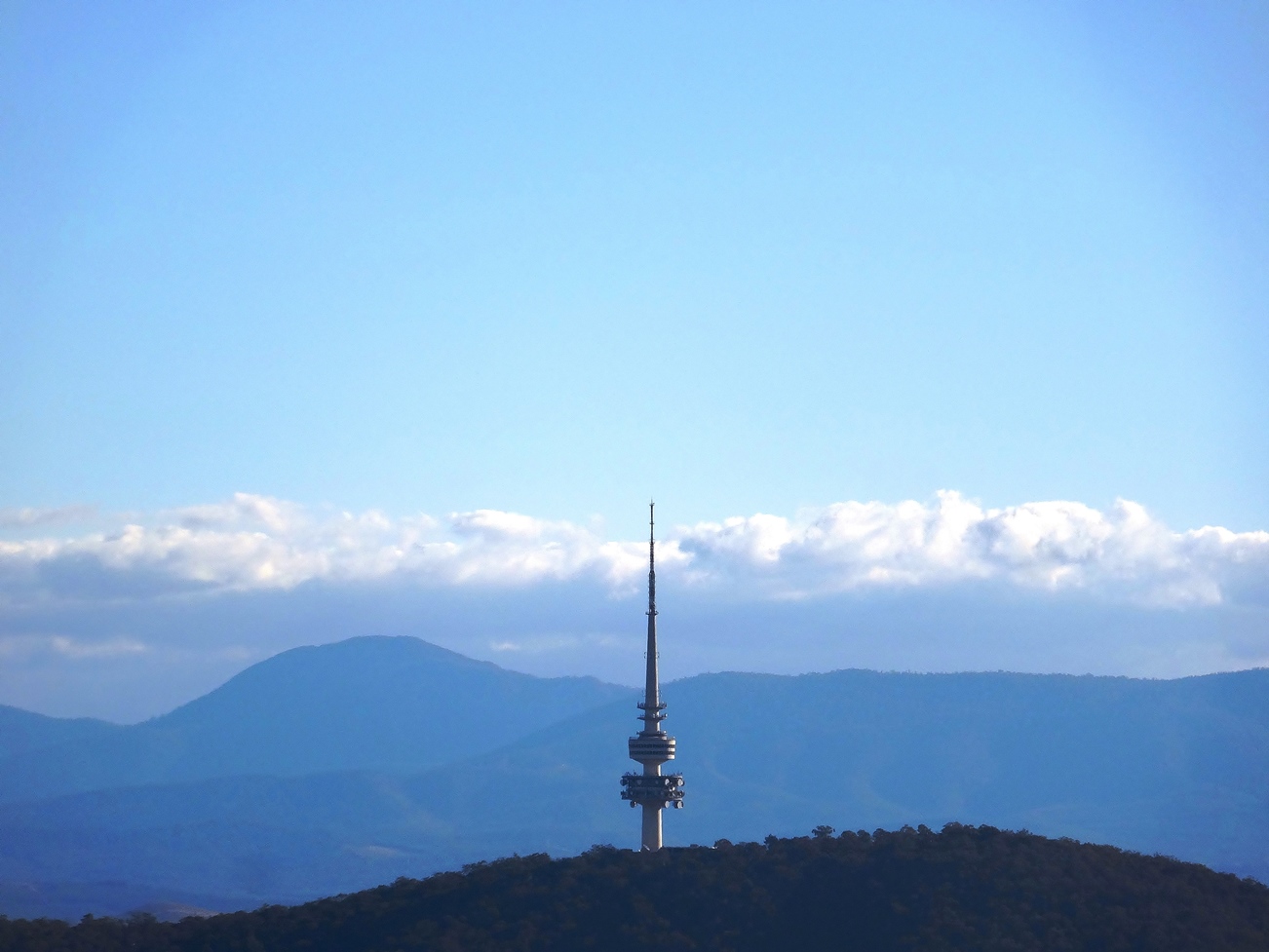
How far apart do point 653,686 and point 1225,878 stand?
57.3m

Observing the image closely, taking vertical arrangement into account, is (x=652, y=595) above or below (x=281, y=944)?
above

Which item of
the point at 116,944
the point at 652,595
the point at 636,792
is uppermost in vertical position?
the point at 652,595

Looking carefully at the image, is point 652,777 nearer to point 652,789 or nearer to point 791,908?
point 652,789

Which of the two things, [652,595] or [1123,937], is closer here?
[1123,937]

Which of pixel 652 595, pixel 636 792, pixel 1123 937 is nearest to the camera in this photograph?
pixel 1123 937

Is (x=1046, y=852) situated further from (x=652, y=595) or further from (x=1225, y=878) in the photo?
(x=652, y=595)

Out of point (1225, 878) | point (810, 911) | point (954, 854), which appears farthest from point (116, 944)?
point (1225, 878)

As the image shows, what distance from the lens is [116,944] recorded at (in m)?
106

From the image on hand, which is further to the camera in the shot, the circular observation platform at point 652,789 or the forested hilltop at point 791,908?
the circular observation platform at point 652,789

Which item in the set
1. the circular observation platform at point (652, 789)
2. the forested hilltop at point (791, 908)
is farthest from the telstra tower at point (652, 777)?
the forested hilltop at point (791, 908)

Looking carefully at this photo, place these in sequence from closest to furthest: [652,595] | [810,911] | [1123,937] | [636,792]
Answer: [1123,937], [810,911], [636,792], [652,595]

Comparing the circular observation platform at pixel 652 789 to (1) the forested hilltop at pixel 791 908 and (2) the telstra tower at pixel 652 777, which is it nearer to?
(2) the telstra tower at pixel 652 777

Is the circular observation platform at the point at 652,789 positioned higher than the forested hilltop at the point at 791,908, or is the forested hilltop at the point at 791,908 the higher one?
the circular observation platform at the point at 652,789

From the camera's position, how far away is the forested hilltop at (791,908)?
99.8m
